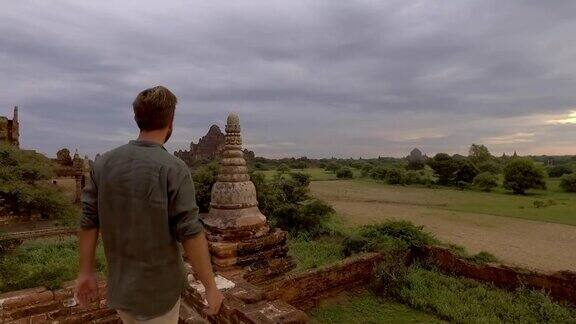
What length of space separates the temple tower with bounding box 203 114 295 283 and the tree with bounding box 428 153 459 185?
4025 centimetres

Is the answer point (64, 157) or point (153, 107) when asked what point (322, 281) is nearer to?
point (153, 107)

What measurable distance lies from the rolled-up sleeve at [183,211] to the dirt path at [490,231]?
9.63m

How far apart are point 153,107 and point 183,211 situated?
50cm

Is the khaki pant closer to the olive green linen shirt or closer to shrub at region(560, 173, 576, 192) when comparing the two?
the olive green linen shirt

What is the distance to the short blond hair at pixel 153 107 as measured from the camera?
1797 mm

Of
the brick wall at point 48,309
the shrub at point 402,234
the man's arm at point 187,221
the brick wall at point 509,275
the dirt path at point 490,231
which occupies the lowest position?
the dirt path at point 490,231

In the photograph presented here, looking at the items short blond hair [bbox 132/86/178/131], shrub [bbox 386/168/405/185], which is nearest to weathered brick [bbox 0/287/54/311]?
short blond hair [bbox 132/86/178/131]

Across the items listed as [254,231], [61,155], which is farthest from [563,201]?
[61,155]

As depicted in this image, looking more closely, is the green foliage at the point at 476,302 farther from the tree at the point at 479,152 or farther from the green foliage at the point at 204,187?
the tree at the point at 479,152

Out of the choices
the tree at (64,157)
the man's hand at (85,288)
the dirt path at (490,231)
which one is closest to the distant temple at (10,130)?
the tree at (64,157)

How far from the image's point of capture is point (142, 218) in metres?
1.77

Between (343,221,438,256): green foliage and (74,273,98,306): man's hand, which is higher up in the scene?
(74,273,98,306): man's hand

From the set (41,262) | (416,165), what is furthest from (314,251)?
(416,165)

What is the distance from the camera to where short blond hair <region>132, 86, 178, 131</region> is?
1.80m
